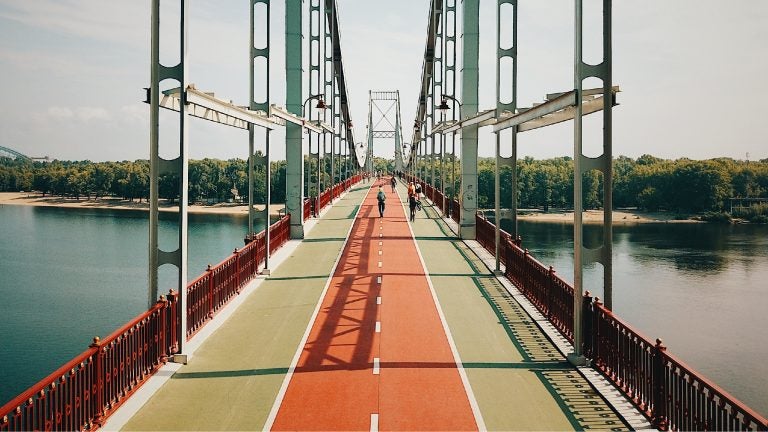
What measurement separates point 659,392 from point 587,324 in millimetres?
2914

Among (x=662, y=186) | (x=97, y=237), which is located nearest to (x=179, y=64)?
(x=97, y=237)

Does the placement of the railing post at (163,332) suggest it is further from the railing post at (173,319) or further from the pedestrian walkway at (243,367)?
the pedestrian walkway at (243,367)

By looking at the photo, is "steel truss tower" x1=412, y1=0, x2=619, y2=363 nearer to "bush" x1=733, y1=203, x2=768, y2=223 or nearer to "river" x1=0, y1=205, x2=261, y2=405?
"river" x1=0, y1=205, x2=261, y2=405

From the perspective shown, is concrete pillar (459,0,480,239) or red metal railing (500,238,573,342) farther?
concrete pillar (459,0,480,239)

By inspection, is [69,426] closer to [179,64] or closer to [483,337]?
[179,64]

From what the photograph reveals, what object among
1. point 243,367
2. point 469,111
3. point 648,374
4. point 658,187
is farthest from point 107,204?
point 648,374

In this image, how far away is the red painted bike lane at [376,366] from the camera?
8695 mm

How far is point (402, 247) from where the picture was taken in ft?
83.8

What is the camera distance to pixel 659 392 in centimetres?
842

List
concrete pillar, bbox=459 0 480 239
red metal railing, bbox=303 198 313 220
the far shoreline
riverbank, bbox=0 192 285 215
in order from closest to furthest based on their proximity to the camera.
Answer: concrete pillar, bbox=459 0 480 239 < red metal railing, bbox=303 198 313 220 < the far shoreline < riverbank, bbox=0 192 285 215

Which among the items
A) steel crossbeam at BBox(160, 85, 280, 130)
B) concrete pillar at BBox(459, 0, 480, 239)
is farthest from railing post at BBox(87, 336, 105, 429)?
concrete pillar at BBox(459, 0, 480, 239)

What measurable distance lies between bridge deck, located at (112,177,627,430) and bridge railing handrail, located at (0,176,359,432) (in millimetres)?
485

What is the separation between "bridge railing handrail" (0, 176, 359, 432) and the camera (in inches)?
274

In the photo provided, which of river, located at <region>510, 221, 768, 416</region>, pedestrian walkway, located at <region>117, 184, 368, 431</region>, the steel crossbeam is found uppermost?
the steel crossbeam
